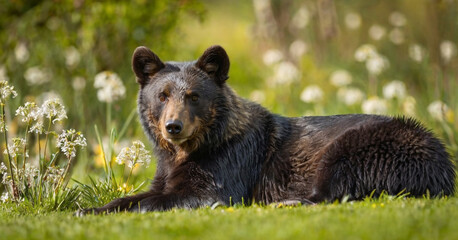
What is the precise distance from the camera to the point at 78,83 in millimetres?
9711

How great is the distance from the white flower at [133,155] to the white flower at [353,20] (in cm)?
996

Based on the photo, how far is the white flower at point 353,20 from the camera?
1500cm

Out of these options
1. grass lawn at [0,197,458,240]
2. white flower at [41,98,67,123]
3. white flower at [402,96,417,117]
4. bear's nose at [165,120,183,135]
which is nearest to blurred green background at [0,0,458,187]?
white flower at [402,96,417,117]

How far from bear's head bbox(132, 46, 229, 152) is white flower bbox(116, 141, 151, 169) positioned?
19cm

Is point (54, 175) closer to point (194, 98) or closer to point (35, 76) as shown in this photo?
point (194, 98)

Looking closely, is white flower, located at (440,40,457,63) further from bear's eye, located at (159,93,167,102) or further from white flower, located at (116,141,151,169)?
white flower, located at (116,141,151,169)

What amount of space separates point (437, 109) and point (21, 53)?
6510 mm

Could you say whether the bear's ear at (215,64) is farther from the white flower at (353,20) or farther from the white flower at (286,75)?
the white flower at (353,20)

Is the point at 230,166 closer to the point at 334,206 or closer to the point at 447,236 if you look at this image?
the point at 334,206

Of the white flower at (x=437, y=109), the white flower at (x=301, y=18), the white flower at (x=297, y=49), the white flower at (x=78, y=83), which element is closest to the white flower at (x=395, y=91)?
the white flower at (x=437, y=109)

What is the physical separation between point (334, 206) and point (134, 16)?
6607mm

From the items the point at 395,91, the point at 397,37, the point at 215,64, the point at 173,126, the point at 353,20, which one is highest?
the point at 353,20

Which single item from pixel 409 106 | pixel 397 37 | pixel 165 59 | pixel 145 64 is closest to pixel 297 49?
pixel 397 37

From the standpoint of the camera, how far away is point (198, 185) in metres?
5.83
